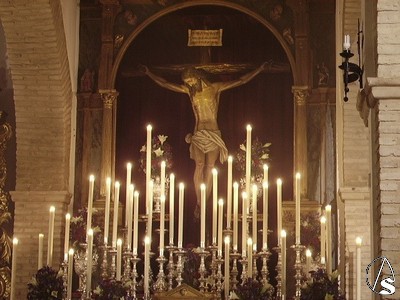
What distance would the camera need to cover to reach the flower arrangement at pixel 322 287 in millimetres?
9719

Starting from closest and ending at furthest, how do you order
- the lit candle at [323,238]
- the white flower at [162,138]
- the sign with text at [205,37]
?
1. the lit candle at [323,238]
2. the white flower at [162,138]
3. the sign with text at [205,37]

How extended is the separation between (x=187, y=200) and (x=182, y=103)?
4.42 feet

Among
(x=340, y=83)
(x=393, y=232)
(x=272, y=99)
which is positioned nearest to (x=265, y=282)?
(x=393, y=232)

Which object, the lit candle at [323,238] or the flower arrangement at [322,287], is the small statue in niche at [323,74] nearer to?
the lit candle at [323,238]

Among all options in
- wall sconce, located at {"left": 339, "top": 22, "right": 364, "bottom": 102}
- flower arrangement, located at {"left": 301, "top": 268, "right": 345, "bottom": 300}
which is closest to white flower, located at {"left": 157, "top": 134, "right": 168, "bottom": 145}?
wall sconce, located at {"left": 339, "top": 22, "right": 364, "bottom": 102}

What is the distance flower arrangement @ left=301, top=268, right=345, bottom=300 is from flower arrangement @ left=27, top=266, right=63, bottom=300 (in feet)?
7.69

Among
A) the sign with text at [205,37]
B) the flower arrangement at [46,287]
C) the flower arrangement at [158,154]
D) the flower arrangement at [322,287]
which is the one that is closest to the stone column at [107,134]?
the flower arrangement at [158,154]

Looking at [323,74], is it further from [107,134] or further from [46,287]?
[46,287]

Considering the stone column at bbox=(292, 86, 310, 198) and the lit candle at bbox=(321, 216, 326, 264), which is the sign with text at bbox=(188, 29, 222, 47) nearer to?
the stone column at bbox=(292, 86, 310, 198)

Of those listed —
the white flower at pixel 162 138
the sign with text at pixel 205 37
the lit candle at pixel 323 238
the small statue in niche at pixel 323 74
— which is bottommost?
the lit candle at pixel 323 238

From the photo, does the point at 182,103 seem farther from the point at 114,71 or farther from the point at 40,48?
the point at 40,48

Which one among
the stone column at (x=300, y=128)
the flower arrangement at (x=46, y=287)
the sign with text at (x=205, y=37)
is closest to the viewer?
the flower arrangement at (x=46, y=287)

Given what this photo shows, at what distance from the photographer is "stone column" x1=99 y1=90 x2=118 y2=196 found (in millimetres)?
15266

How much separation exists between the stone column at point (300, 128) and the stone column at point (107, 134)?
A: 8.05ft
